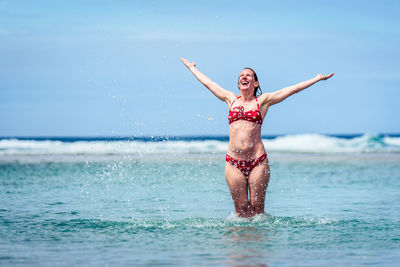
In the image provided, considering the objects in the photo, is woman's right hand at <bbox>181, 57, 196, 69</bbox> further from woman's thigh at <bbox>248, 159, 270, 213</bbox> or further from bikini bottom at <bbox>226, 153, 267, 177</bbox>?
woman's thigh at <bbox>248, 159, 270, 213</bbox>

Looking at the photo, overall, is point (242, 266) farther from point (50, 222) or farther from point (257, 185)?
point (50, 222)

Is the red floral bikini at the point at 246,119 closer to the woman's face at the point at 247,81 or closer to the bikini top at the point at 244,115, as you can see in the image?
the bikini top at the point at 244,115

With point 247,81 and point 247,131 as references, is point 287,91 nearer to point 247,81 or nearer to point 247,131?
point 247,81

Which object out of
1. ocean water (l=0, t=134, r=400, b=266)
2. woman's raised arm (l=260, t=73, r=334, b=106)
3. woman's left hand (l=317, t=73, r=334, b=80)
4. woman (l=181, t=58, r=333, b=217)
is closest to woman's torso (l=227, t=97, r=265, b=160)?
woman (l=181, t=58, r=333, b=217)

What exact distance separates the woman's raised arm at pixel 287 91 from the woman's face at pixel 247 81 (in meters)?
0.23

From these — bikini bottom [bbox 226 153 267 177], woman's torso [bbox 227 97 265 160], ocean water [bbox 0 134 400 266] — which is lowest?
ocean water [bbox 0 134 400 266]

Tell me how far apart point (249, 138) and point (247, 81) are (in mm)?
755

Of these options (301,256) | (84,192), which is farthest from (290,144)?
(301,256)

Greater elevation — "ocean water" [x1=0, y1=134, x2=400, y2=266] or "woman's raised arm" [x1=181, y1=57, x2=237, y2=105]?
"woman's raised arm" [x1=181, y1=57, x2=237, y2=105]

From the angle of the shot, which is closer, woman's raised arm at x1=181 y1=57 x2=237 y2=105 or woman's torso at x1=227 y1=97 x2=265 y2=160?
woman's torso at x1=227 y1=97 x2=265 y2=160

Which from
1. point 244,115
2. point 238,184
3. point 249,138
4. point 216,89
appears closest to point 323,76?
point 244,115

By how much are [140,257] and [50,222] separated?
110 inches

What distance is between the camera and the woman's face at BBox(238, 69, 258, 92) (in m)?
7.32

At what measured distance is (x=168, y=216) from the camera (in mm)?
8617
